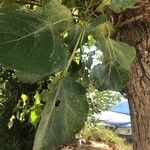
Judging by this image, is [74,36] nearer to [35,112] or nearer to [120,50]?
[120,50]

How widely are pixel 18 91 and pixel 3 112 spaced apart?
14 centimetres

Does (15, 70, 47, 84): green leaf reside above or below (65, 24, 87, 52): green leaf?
below

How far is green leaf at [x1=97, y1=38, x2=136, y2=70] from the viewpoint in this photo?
53 centimetres

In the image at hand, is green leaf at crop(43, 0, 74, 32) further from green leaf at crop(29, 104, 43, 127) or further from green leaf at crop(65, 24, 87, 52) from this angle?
green leaf at crop(29, 104, 43, 127)

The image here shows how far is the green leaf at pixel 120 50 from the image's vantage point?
0.53 meters

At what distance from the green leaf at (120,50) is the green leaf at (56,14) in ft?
0.17

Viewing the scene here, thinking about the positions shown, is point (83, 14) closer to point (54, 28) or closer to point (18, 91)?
point (54, 28)

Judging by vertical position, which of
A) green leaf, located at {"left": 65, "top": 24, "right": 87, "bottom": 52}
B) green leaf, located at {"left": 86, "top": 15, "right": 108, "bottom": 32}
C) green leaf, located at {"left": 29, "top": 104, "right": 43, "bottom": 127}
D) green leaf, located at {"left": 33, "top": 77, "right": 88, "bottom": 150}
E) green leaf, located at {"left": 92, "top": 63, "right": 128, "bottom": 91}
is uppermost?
green leaf, located at {"left": 65, "top": 24, "right": 87, "bottom": 52}

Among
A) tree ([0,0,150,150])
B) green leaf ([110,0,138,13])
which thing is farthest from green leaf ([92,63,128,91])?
green leaf ([110,0,138,13])

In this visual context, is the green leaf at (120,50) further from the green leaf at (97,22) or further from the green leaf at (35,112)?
the green leaf at (35,112)

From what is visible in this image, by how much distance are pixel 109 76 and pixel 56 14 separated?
110 mm

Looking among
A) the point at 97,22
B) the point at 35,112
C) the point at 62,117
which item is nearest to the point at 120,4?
the point at 97,22

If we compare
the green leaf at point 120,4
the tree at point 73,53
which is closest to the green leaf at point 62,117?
the tree at point 73,53

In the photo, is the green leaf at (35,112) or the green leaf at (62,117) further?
the green leaf at (35,112)
